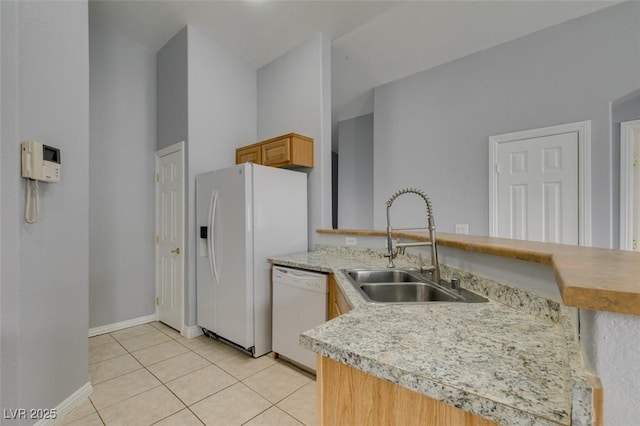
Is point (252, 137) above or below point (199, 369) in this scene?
above

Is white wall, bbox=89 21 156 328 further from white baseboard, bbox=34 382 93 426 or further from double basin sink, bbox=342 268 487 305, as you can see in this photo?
double basin sink, bbox=342 268 487 305

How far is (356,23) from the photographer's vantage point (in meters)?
2.76

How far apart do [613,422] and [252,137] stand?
3.59m

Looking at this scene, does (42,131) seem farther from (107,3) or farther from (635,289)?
(635,289)

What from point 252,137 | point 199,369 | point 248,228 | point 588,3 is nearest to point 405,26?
point 588,3

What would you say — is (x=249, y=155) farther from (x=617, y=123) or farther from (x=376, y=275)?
(x=617, y=123)

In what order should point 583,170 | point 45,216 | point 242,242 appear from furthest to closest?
point 583,170 < point 242,242 < point 45,216

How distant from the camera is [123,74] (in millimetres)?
2994

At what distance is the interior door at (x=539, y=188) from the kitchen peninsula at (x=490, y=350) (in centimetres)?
199

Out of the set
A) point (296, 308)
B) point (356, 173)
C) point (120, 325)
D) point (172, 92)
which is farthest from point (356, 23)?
point (120, 325)

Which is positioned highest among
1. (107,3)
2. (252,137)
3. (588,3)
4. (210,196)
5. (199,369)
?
(107,3)

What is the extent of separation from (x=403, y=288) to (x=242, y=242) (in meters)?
1.39

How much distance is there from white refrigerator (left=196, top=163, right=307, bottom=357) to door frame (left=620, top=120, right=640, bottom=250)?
2918 mm

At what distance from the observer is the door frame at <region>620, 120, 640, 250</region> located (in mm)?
2344
